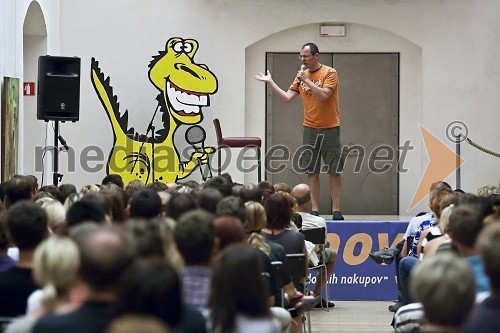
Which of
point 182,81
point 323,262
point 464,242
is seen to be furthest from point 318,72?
point 464,242

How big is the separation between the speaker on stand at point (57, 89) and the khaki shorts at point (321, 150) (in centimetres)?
296

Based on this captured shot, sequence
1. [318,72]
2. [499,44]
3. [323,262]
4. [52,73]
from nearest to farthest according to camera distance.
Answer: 1. [323,262]
2. [318,72]
3. [52,73]
4. [499,44]

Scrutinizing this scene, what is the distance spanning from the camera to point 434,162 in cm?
1557

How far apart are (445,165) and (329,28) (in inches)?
104

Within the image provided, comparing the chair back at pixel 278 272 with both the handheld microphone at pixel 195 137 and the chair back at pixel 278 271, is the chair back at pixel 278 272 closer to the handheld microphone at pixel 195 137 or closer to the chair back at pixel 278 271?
the chair back at pixel 278 271

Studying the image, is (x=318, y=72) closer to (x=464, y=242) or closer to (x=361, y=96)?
(x=361, y=96)

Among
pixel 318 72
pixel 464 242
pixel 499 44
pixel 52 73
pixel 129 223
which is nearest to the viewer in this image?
pixel 129 223

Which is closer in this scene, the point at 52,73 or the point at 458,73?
the point at 52,73

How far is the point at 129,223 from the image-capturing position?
14.7 ft

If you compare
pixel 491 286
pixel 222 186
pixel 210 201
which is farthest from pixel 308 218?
pixel 491 286

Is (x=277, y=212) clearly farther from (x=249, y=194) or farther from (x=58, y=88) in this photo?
(x=58, y=88)

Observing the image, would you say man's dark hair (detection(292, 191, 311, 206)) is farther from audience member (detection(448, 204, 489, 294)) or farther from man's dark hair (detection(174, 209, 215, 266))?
man's dark hair (detection(174, 209, 215, 266))

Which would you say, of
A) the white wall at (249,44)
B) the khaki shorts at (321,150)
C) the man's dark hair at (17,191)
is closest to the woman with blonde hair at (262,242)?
the man's dark hair at (17,191)

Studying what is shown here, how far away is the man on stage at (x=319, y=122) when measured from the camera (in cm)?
1175
